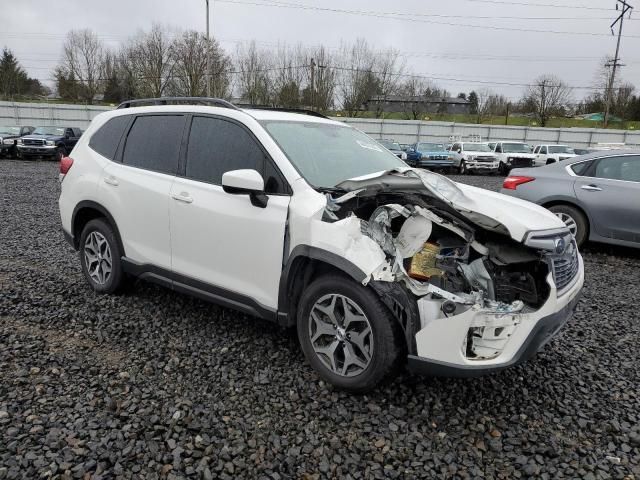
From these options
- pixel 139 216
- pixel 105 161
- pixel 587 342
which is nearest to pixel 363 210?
pixel 139 216

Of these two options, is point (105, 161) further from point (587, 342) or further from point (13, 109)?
point (13, 109)

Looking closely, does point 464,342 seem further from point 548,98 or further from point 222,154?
point 548,98

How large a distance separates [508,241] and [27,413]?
9.62 feet

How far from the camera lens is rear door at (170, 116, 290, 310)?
3.11 meters

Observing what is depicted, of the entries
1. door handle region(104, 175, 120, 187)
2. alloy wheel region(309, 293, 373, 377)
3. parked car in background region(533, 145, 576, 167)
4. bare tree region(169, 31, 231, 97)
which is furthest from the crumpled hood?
bare tree region(169, 31, 231, 97)

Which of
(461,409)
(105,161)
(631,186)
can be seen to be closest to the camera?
(461,409)

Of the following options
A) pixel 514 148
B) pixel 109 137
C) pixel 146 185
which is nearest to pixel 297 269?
pixel 146 185

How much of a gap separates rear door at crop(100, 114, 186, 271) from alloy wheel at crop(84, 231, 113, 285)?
1.19 ft

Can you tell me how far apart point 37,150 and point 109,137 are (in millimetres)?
20954

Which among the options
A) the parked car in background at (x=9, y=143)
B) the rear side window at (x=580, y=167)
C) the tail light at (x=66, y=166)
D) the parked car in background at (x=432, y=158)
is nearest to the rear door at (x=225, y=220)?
the tail light at (x=66, y=166)

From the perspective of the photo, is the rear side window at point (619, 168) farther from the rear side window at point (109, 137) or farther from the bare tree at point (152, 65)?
the bare tree at point (152, 65)

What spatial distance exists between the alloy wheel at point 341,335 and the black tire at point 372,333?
0.07ft

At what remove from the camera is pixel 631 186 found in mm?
6250

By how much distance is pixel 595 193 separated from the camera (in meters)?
6.49
